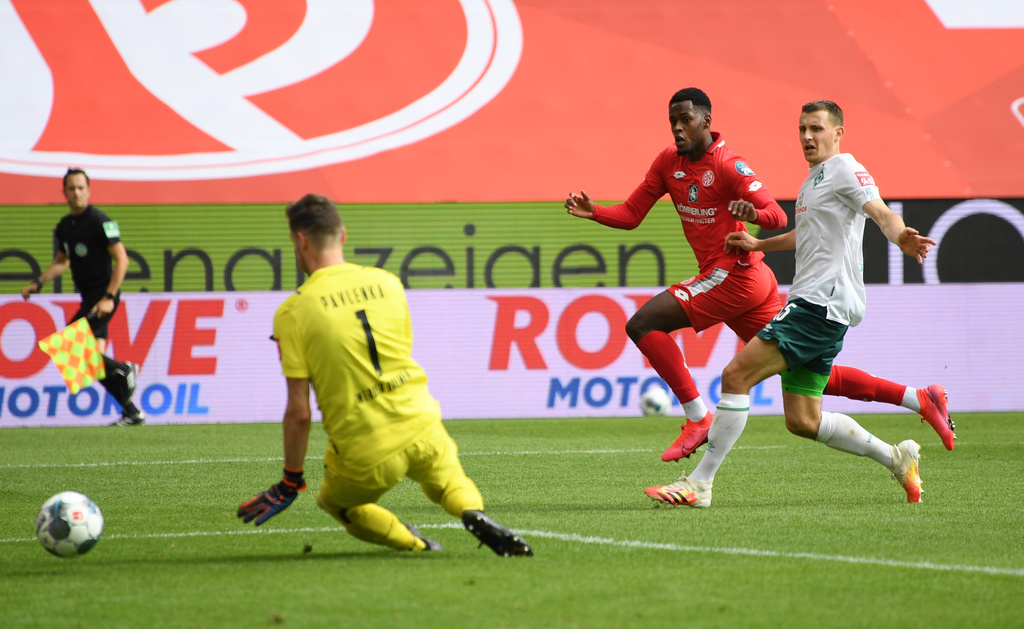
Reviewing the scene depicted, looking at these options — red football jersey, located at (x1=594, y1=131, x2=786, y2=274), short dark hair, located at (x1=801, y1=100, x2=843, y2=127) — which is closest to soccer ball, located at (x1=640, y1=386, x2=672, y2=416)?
red football jersey, located at (x1=594, y1=131, x2=786, y2=274)

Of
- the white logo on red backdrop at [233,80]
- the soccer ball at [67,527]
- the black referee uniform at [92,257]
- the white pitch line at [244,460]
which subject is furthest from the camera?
the white logo on red backdrop at [233,80]

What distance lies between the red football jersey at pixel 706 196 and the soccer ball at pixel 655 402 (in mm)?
6184

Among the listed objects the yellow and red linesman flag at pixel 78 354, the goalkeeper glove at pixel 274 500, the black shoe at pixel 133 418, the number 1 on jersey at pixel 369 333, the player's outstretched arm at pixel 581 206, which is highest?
the player's outstretched arm at pixel 581 206

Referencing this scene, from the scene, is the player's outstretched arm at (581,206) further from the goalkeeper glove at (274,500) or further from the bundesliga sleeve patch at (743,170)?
the goalkeeper glove at (274,500)

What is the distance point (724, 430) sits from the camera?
20.1ft

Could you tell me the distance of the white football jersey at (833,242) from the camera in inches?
235

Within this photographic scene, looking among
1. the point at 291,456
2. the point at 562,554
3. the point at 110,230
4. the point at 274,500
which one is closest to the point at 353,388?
the point at 291,456

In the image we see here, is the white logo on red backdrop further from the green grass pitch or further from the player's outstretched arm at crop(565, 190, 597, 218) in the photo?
the player's outstretched arm at crop(565, 190, 597, 218)

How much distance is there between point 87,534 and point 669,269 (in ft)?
32.9

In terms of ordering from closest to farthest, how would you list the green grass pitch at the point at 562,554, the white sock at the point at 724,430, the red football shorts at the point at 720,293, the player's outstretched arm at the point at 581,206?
the green grass pitch at the point at 562,554 → the white sock at the point at 724,430 → the red football shorts at the point at 720,293 → the player's outstretched arm at the point at 581,206

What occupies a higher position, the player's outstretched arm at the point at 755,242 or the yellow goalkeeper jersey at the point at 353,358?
the player's outstretched arm at the point at 755,242

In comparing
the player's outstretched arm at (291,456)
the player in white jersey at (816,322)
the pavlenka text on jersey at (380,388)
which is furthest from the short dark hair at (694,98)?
the player's outstretched arm at (291,456)

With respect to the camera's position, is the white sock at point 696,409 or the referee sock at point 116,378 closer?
the white sock at point 696,409

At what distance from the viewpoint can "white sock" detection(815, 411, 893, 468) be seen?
6.20 m
